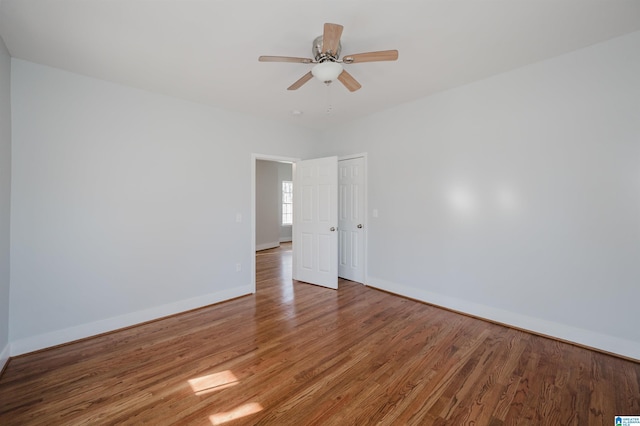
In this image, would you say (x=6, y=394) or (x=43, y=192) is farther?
(x=43, y=192)

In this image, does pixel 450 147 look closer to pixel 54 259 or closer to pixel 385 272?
pixel 385 272

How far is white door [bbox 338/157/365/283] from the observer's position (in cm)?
443

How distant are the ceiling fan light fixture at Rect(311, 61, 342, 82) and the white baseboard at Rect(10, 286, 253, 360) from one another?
10.0 feet

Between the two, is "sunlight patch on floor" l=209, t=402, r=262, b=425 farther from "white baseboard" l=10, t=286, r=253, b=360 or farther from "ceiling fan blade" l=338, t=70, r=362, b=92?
"ceiling fan blade" l=338, t=70, r=362, b=92

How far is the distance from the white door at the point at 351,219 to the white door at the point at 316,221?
419 millimetres

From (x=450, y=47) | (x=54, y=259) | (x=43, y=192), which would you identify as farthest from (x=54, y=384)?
(x=450, y=47)

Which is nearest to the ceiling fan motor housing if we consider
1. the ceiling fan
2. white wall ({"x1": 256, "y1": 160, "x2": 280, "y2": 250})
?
the ceiling fan

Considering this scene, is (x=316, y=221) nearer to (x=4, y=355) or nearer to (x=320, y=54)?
(x=320, y=54)

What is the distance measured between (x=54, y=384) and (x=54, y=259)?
1161mm

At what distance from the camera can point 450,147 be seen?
3.36 m

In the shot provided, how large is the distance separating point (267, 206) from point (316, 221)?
4049mm

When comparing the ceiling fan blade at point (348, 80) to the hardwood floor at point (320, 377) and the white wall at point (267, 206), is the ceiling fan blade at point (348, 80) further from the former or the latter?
the white wall at point (267, 206)

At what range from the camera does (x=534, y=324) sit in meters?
2.76

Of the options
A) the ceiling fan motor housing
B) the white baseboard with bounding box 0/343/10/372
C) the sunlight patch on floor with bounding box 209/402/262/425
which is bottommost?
the sunlight patch on floor with bounding box 209/402/262/425
